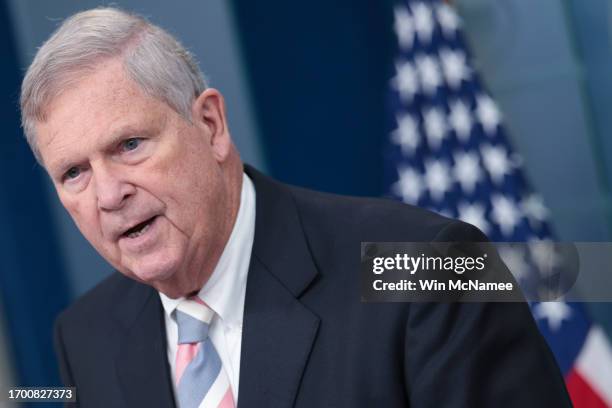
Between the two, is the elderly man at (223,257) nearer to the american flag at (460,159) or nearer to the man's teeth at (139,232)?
the man's teeth at (139,232)

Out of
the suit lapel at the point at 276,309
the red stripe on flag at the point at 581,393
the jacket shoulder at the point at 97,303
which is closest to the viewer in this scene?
the suit lapel at the point at 276,309

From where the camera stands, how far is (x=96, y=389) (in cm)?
192

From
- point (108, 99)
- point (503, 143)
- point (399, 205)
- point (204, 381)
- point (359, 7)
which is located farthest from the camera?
point (359, 7)

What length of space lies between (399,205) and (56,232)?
1.41m

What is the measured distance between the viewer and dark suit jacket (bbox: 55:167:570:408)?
1549mm

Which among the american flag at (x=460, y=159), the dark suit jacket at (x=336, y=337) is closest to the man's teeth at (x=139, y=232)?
the dark suit jacket at (x=336, y=337)

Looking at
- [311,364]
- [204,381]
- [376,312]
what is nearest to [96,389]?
[204,381]

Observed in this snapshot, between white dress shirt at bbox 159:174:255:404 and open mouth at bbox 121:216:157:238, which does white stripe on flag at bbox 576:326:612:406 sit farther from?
open mouth at bbox 121:216:157:238

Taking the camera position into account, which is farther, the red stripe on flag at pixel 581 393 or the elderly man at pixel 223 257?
the red stripe on flag at pixel 581 393

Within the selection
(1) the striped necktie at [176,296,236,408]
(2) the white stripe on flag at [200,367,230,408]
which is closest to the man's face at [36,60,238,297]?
(1) the striped necktie at [176,296,236,408]

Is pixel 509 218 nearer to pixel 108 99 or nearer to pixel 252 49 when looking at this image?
pixel 252 49

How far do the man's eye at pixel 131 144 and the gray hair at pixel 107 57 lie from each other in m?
0.08

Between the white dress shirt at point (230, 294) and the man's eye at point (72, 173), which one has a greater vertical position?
the man's eye at point (72, 173)

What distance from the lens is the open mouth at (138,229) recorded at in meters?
1.60
